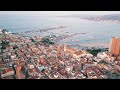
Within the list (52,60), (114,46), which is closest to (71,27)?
(52,60)

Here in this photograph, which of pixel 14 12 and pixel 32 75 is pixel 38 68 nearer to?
pixel 32 75

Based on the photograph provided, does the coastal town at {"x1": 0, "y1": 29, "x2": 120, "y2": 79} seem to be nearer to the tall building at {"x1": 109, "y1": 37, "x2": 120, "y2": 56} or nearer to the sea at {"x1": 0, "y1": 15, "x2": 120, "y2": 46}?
the tall building at {"x1": 109, "y1": 37, "x2": 120, "y2": 56}

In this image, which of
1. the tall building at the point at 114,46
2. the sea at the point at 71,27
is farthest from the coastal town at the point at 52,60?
the sea at the point at 71,27

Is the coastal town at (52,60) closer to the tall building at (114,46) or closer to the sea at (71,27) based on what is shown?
the tall building at (114,46)

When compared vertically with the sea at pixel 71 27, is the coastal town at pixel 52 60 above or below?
below
